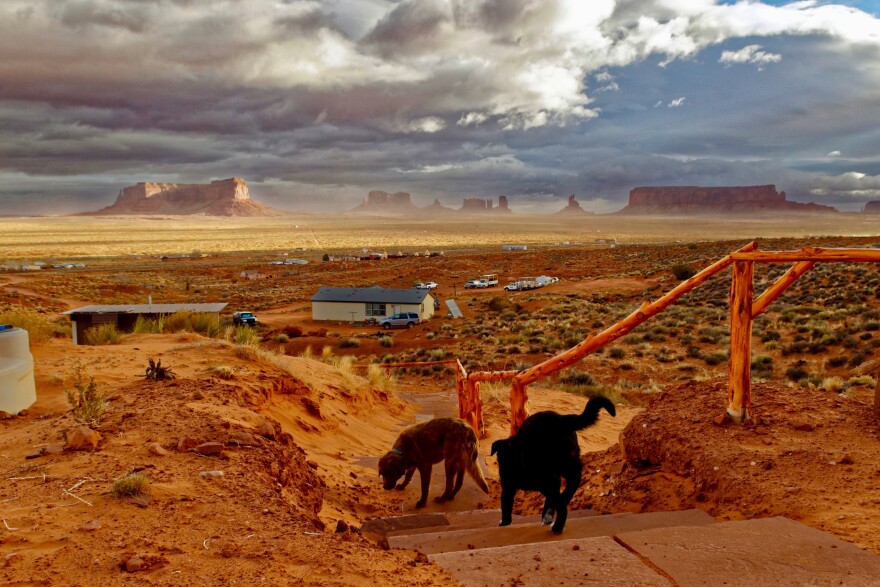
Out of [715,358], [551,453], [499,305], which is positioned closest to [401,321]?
[499,305]

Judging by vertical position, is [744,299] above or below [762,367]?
above

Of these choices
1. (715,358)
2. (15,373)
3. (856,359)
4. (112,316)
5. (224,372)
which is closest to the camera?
(15,373)

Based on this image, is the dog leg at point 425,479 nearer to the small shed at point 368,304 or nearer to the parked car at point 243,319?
the parked car at point 243,319

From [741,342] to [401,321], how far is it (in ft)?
122

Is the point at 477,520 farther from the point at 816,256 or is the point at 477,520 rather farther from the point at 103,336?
the point at 103,336

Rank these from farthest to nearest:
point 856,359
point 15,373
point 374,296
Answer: point 374,296 < point 856,359 < point 15,373

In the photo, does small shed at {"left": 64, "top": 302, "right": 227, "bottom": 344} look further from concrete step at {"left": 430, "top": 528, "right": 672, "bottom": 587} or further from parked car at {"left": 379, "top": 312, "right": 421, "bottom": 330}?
concrete step at {"left": 430, "top": 528, "right": 672, "bottom": 587}

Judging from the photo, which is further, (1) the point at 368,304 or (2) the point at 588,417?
(1) the point at 368,304

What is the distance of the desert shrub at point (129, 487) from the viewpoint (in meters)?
5.45

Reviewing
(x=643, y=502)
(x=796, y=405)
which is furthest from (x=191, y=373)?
(x=796, y=405)

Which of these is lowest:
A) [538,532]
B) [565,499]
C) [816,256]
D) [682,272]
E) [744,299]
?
[682,272]

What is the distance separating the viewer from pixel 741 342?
753 cm

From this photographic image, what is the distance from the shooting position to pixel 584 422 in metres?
5.75

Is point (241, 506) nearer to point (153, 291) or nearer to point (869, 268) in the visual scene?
point (869, 268)
